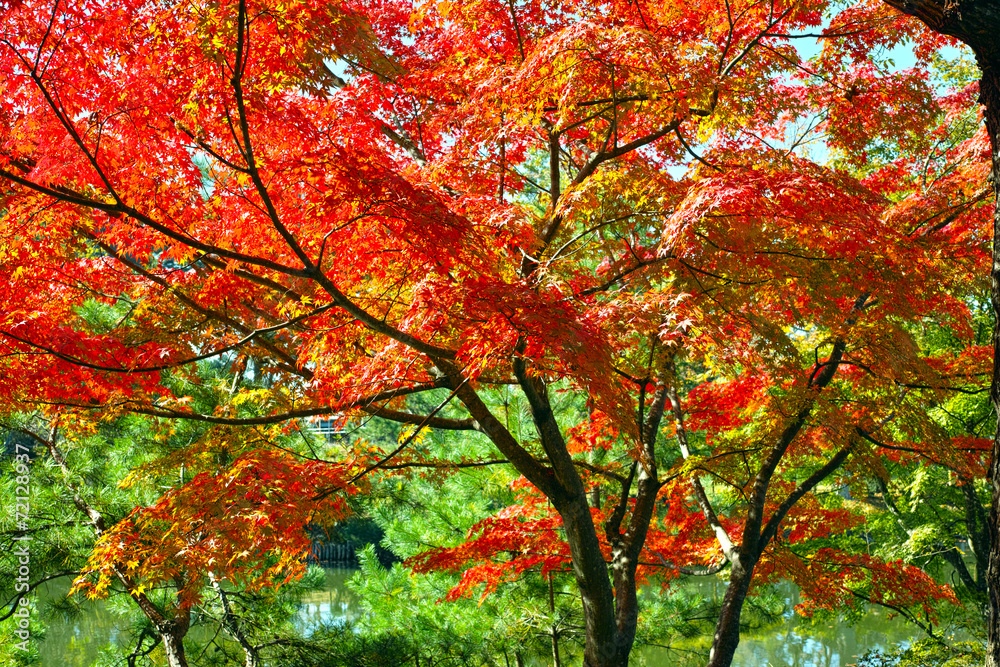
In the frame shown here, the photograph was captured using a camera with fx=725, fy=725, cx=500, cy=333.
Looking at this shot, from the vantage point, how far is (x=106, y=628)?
11359mm

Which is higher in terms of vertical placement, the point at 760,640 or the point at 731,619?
the point at 760,640

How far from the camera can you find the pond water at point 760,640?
32.3ft

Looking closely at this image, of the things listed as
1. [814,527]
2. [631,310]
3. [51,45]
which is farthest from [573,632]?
[51,45]

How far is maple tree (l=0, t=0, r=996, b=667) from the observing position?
319cm

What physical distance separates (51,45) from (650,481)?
169 inches

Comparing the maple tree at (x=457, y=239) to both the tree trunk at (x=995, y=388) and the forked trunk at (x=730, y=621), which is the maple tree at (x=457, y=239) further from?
the tree trunk at (x=995, y=388)

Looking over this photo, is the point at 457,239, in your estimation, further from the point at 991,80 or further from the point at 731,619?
the point at 731,619

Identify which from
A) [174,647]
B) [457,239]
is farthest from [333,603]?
[457,239]

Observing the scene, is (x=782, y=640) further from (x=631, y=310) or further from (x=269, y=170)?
(x=269, y=170)

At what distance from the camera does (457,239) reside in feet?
10.5
